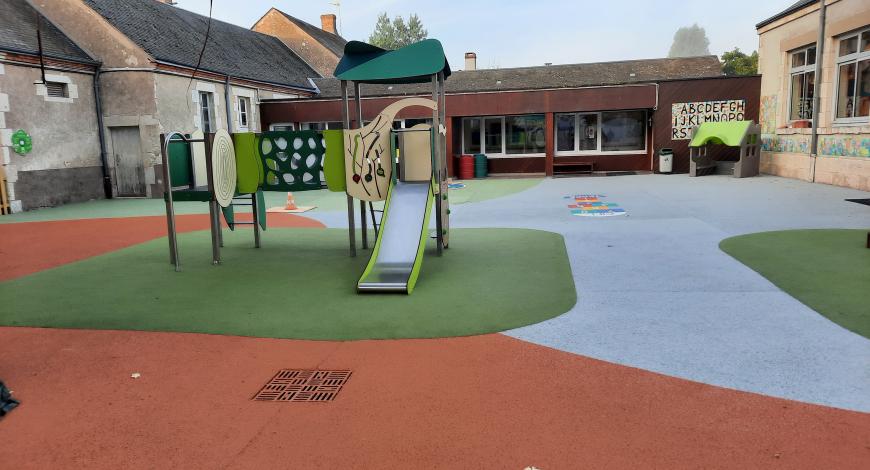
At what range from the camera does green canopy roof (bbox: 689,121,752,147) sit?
1862 cm

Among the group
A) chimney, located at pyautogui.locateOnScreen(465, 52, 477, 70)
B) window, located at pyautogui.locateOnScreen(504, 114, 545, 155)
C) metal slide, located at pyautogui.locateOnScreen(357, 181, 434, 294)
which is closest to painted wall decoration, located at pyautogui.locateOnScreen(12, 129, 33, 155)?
metal slide, located at pyautogui.locateOnScreen(357, 181, 434, 294)

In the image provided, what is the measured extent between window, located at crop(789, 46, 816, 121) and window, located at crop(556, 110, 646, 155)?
5.86m

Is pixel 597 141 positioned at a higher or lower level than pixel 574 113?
lower

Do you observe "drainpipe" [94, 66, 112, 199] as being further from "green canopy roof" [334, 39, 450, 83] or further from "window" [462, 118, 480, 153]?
"green canopy roof" [334, 39, 450, 83]

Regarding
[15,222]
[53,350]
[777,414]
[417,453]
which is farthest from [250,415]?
[15,222]

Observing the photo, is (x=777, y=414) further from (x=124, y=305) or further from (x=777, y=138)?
(x=777, y=138)

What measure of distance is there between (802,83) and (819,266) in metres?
13.5

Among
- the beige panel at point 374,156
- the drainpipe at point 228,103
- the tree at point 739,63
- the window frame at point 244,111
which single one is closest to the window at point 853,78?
the beige panel at point 374,156

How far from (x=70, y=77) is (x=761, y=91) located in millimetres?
21752

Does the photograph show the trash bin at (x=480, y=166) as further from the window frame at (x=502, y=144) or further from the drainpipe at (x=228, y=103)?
the drainpipe at (x=228, y=103)

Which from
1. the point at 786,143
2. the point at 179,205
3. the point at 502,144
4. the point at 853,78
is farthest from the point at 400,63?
the point at 502,144

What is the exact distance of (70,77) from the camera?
17234mm

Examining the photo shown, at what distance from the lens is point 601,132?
23.8m

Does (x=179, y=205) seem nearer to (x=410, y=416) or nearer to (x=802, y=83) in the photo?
(x=410, y=416)
